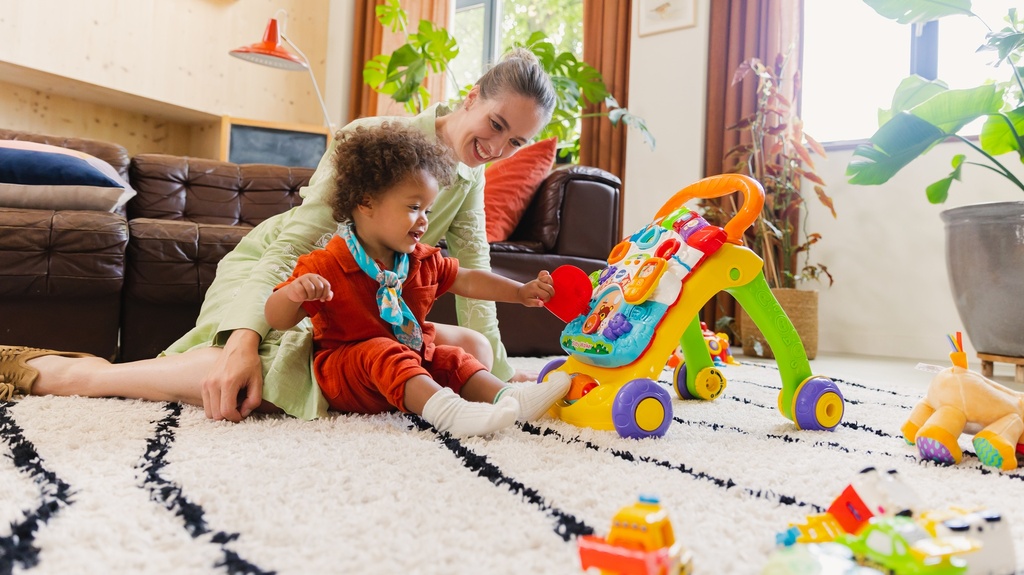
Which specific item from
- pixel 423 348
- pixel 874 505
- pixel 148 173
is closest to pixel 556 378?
pixel 423 348

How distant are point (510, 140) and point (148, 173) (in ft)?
6.37

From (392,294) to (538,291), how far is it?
27 centimetres

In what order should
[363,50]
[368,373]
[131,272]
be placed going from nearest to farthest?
[368,373] < [131,272] < [363,50]

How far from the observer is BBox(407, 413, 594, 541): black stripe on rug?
644 millimetres

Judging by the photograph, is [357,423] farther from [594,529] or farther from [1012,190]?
[1012,190]

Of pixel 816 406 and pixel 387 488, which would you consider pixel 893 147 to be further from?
pixel 387 488

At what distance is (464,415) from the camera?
1.01m

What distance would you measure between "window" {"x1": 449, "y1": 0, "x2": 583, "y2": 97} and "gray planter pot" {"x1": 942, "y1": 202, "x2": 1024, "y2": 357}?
94.3 inches

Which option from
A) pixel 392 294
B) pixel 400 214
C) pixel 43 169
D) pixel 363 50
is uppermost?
pixel 363 50

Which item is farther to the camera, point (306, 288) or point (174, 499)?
point (306, 288)

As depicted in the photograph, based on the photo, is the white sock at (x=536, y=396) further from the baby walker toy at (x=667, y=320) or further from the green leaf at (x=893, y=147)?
the green leaf at (x=893, y=147)

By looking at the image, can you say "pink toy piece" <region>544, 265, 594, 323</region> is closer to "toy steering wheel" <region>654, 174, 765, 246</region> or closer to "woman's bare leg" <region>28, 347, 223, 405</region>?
"toy steering wheel" <region>654, 174, 765, 246</region>

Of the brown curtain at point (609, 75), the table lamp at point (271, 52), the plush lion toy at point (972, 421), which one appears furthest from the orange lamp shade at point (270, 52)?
the plush lion toy at point (972, 421)

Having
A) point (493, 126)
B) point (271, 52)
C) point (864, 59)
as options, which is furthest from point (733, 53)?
point (493, 126)
